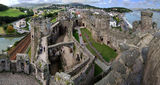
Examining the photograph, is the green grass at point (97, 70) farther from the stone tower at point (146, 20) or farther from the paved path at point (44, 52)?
the stone tower at point (146, 20)

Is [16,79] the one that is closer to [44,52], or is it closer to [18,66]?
[18,66]

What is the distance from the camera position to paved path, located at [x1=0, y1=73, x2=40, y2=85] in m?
9.14

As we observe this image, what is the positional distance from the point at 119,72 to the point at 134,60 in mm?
895

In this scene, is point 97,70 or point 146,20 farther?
point 146,20

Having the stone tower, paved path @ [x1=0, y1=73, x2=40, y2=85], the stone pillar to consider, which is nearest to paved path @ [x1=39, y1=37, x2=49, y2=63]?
the stone pillar

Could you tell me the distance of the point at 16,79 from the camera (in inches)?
372

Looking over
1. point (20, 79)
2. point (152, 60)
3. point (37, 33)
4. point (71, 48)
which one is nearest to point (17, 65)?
point (20, 79)

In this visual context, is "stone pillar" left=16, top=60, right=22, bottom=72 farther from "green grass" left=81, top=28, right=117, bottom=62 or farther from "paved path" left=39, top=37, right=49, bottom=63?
"green grass" left=81, top=28, right=117, bottom=62

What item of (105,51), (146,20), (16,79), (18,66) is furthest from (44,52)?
(146,20)

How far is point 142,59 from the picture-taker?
21.0 ft

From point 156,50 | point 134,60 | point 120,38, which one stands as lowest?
point 120,38

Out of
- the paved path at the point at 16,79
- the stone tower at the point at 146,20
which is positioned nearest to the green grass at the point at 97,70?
the paved path at the point at 16,79

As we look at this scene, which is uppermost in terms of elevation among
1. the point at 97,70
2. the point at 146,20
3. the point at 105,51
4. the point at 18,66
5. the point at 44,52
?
the point at 146,20

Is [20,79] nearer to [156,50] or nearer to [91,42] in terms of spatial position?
[156,50]
